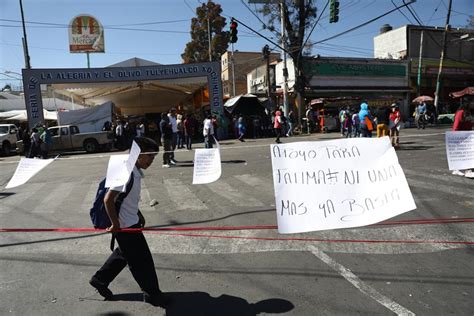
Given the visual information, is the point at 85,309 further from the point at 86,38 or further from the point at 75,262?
the point at 86,38

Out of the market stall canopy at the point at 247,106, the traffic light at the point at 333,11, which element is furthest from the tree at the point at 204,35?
the traffic light at the point at 333,11

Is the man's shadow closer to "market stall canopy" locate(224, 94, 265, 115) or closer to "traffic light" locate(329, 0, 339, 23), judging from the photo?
"traffic light" locate(329, 0, 339, 23)

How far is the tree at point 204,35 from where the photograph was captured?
2028 inches

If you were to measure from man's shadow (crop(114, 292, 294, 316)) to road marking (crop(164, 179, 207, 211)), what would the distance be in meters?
3.29

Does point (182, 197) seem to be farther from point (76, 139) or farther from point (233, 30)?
point (76, 139)

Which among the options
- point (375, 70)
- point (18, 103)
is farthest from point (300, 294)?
point (18, 103)

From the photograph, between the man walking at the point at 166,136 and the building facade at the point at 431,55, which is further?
the building facade at the point at 431,55

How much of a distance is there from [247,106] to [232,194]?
1994cm

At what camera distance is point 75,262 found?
4.61 meters

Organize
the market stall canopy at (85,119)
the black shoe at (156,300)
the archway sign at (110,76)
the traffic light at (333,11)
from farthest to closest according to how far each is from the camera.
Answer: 1. the archway sign at (110,76)
2. the market stall canopy at (85,119)
3. the traffic light at (333,11)
4. the black shoe at (156,300)

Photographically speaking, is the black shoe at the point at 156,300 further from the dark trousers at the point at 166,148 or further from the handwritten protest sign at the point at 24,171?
the dark trousers at the point at 166,148

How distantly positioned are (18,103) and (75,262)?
140 feet

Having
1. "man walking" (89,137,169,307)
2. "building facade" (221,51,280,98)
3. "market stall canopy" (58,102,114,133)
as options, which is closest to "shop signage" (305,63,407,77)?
"market stall canopy" (58,102,114,133)

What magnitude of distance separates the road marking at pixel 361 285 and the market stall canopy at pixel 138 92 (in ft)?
75.0
